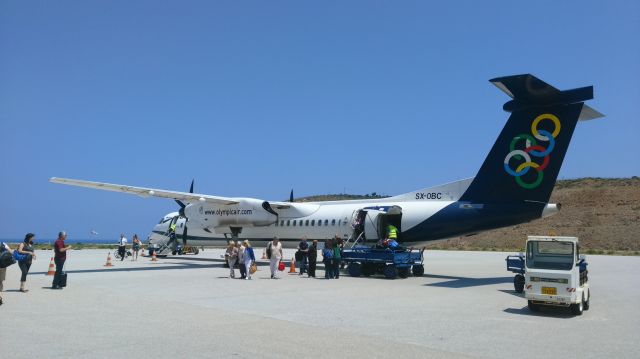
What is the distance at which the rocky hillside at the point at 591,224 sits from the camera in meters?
58.1

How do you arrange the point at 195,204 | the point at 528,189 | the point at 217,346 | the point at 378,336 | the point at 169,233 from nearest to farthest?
1. the point at 217,346
2. the point at 378,336
3. the point at 528,189
4. the point at 195,204
5. the point at 169,233

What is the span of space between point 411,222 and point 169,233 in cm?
1734

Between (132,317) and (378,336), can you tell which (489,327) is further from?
(132,317)

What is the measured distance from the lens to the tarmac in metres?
7.09

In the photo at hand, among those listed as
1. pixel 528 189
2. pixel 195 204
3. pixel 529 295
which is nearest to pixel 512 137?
pixel 528 189

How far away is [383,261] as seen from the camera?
18469 mm

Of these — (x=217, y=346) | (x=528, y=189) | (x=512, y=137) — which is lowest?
(x=217, y=346)

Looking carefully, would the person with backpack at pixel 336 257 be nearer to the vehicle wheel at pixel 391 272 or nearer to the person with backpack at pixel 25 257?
the vehicle wheel at pixel 391 272

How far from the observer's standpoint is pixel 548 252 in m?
11.5

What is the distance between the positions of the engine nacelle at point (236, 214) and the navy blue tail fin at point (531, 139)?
1191 cm

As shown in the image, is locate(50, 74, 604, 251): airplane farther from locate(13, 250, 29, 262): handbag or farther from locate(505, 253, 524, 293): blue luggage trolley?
locate(13, 250, 29, 262): handbag

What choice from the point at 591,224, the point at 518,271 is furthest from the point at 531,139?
the point at 591,224

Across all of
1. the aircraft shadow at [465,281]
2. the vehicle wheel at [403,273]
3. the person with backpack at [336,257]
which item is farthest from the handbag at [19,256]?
the vehicle wheel at [403,273]

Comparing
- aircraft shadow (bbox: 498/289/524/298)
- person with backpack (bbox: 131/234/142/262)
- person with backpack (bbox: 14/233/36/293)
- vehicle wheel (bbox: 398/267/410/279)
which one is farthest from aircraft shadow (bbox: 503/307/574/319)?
person with backpack (bbox: 131/234/142/262)
